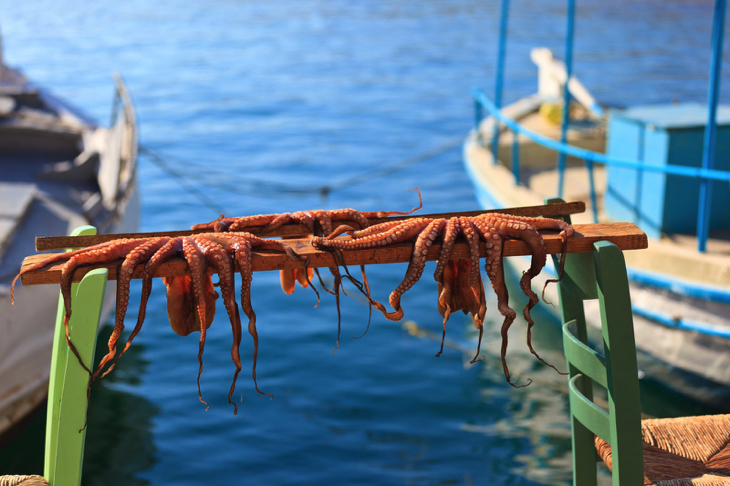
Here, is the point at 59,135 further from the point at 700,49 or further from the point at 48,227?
the point at 700,49

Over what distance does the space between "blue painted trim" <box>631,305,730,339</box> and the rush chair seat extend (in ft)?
8.37

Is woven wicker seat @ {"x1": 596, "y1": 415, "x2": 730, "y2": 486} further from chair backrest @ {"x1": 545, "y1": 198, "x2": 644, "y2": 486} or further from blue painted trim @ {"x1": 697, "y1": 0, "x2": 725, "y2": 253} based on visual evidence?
blue painted trim @ {"x1": 697, "y1": 0, "x2": 725, "y2": 253}

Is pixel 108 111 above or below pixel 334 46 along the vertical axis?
below

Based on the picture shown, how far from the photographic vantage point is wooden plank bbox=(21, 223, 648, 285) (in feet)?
7.41

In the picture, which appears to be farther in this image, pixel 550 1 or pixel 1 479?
pixel 550 1

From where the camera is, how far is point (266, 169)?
13.5 meters

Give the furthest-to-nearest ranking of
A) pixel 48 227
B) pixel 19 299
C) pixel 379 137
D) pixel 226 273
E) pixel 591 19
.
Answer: pixel 591 19
pixel 379 137
pixel 48 227
pixel 19 299
pixel 226 273

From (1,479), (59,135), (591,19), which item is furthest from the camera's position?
(591,19)

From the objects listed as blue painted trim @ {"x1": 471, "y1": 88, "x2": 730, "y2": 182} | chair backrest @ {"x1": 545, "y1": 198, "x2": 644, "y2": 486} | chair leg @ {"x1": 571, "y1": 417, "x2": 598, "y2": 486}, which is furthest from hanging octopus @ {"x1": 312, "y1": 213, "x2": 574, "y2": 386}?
blue painted trim @ {"x1": 471, "y1": 88, "x2": 730, "y2": 182}

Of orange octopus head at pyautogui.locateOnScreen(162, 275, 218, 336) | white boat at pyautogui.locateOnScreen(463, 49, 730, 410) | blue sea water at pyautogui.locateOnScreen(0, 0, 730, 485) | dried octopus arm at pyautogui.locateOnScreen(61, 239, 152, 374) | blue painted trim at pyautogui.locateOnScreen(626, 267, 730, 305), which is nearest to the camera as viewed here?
dried octopus arm at pyautogui.locateOnScreen(61, 239, 152, 374)

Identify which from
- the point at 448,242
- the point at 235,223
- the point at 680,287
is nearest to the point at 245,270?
the point at 235,223

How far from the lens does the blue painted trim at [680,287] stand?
17.8 feet

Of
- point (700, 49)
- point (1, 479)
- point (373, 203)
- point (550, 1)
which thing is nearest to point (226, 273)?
point (1, 479)

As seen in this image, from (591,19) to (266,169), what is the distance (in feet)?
75.5
